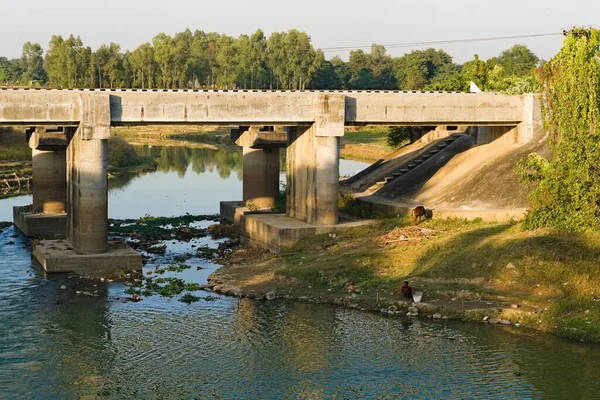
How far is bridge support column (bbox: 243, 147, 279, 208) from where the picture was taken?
60.7 metres

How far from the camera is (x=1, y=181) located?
76.0m

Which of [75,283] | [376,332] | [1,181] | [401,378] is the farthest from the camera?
[1,181]

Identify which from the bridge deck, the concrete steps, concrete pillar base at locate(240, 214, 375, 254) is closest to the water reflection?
concrete pillar base at locate(240, 214, 375, 254)

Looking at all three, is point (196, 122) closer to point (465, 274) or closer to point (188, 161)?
point (465, 274)

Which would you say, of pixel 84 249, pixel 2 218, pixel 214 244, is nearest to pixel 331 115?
pixel 214 244

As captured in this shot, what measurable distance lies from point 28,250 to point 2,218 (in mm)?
14432

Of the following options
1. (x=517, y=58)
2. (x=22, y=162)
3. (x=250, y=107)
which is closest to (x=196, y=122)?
(x=250, y=107)

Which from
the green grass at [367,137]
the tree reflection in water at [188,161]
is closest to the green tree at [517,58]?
the green grass at [367,137]

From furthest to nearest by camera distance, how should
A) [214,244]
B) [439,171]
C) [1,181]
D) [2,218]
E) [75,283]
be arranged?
[1,181] < [2,218] < [439,171] < [214,244] < [75,283]

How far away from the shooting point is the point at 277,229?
153ft

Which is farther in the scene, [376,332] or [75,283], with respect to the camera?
[75,283]

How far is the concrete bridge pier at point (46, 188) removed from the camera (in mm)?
54469

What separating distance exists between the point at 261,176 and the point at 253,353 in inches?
1200

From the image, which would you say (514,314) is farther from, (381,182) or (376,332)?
(381,182)
